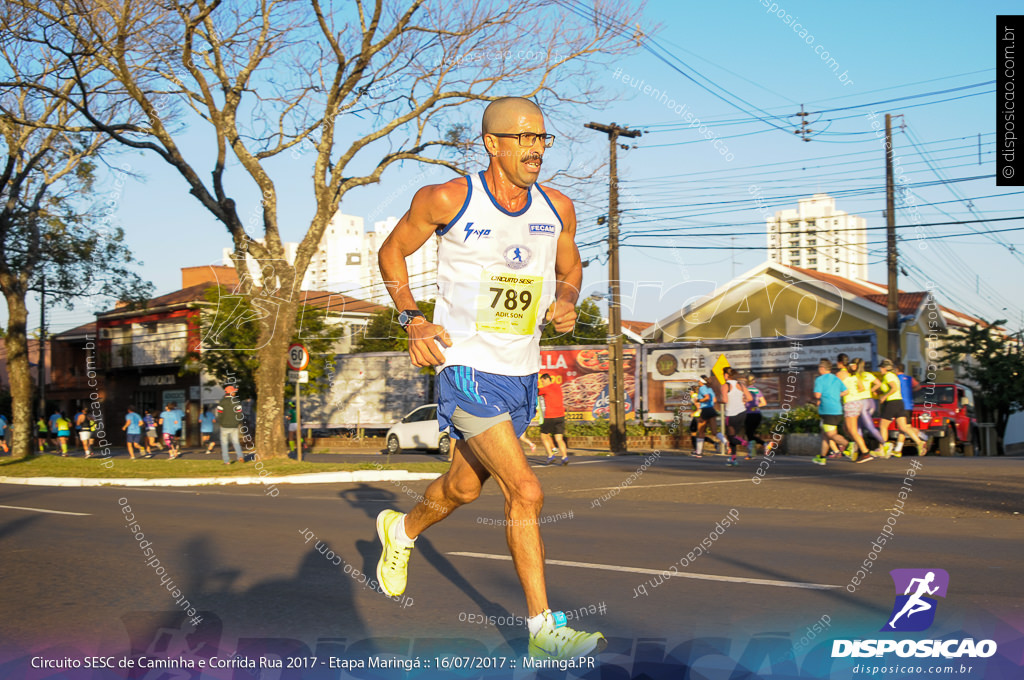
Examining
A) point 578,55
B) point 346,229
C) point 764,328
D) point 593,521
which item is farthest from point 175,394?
point 593,521

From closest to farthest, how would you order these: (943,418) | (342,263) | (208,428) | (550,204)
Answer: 1. (550,204)
2. (943,418)
3. (208,428)
4. (342,263)

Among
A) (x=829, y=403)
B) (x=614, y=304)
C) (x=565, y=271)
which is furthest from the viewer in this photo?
(x=614, y=304)

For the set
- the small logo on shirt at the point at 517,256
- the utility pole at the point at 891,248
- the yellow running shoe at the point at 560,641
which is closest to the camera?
the yellow running shoe at the point at 560,641

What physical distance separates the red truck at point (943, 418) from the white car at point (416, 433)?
13.1 metres

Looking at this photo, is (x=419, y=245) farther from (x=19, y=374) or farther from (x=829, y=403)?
(x=19, y=374)

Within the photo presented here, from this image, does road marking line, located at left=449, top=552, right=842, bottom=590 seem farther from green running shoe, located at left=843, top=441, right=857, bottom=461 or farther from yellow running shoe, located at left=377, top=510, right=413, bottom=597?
green running shoe, located at left=843, top=441, right=857, bottom=461

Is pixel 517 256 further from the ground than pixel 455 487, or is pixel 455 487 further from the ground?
pixel 517 256

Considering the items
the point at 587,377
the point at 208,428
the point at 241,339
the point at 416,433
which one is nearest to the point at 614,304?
the point at 416,433

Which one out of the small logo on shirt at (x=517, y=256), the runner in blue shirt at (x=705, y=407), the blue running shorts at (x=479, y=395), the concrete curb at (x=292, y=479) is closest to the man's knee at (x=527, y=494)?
the blue running shorts at (x=479, y=395)

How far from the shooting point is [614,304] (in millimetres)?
25438

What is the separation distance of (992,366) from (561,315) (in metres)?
28.0

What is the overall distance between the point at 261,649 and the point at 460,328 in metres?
1.60

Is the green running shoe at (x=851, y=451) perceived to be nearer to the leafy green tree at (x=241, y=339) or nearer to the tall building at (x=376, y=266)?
the tall building at (x=376, y=266)

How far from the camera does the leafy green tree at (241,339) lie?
34.0 meters
